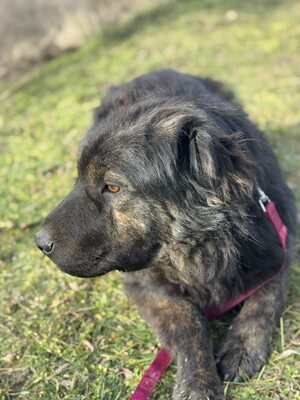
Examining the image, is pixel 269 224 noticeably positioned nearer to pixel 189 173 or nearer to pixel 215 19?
pixel 189 173

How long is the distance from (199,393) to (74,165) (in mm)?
3514

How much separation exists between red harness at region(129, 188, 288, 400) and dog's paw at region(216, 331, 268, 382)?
0.24 m

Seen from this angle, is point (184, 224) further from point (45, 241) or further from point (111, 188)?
point (45, 241)

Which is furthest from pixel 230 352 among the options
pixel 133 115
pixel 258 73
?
pixel 258 73

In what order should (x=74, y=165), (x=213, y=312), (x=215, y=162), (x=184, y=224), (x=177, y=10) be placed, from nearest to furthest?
(x=215, y=162), (x=184, y=224), (x=213, y=312), (x=74, y=165), (x=177, y=10)

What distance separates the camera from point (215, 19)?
10.7 meters

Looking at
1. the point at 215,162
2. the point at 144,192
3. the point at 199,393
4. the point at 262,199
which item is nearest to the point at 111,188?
the point at 144,192

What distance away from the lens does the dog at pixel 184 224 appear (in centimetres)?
296

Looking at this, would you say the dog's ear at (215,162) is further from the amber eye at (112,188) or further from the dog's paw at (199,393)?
the dog's paw at (199,393)

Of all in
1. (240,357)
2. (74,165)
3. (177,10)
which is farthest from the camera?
(177,10)

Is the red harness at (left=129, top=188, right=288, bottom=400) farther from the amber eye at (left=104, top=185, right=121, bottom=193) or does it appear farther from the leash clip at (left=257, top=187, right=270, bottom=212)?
the amber eye at (left=104, top=185, right=121, bottom=193)

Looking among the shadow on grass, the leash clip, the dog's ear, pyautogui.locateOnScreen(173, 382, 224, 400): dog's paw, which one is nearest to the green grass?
the shadow on grass

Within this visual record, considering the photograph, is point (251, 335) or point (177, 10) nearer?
point (251, 335)

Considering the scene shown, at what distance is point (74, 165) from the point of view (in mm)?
5875
